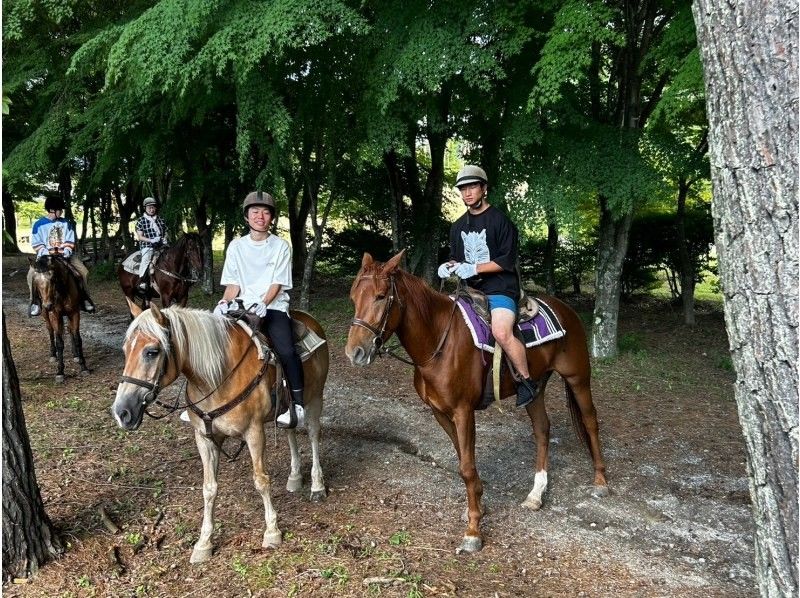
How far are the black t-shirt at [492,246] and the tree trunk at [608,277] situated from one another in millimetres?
4690

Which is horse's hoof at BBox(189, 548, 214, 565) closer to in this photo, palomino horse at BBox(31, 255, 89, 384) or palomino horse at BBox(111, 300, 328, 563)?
palomino horse at BBox(111, 300, 328, 563)

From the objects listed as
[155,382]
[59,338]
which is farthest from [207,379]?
[59,338]

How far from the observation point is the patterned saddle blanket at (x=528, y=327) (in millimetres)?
4430

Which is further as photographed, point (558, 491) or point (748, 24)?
point (558, 491)

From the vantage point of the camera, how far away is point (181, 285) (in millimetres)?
10719

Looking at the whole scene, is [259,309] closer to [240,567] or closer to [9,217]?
[240,567]

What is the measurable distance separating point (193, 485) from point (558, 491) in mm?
3289


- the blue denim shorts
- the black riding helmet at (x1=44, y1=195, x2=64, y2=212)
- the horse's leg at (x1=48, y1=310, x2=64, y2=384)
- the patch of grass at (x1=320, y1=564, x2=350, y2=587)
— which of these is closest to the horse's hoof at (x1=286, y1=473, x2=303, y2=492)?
the patch of grass at (x1=320, y1=564, x2=350, y2=587)

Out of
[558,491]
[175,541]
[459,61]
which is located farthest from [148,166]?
[558,491]

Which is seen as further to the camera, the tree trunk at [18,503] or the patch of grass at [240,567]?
the patch of grass at [240,567]

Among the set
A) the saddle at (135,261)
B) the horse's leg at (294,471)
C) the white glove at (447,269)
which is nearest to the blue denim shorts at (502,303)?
the white glove at (447,269)

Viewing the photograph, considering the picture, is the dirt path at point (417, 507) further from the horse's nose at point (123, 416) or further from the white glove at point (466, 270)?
the white glove at point (466, 270)

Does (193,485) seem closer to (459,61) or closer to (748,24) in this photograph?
(748,24)

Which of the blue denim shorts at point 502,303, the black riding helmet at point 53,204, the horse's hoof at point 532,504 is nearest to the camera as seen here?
the blue denim shorts at point 502,303
